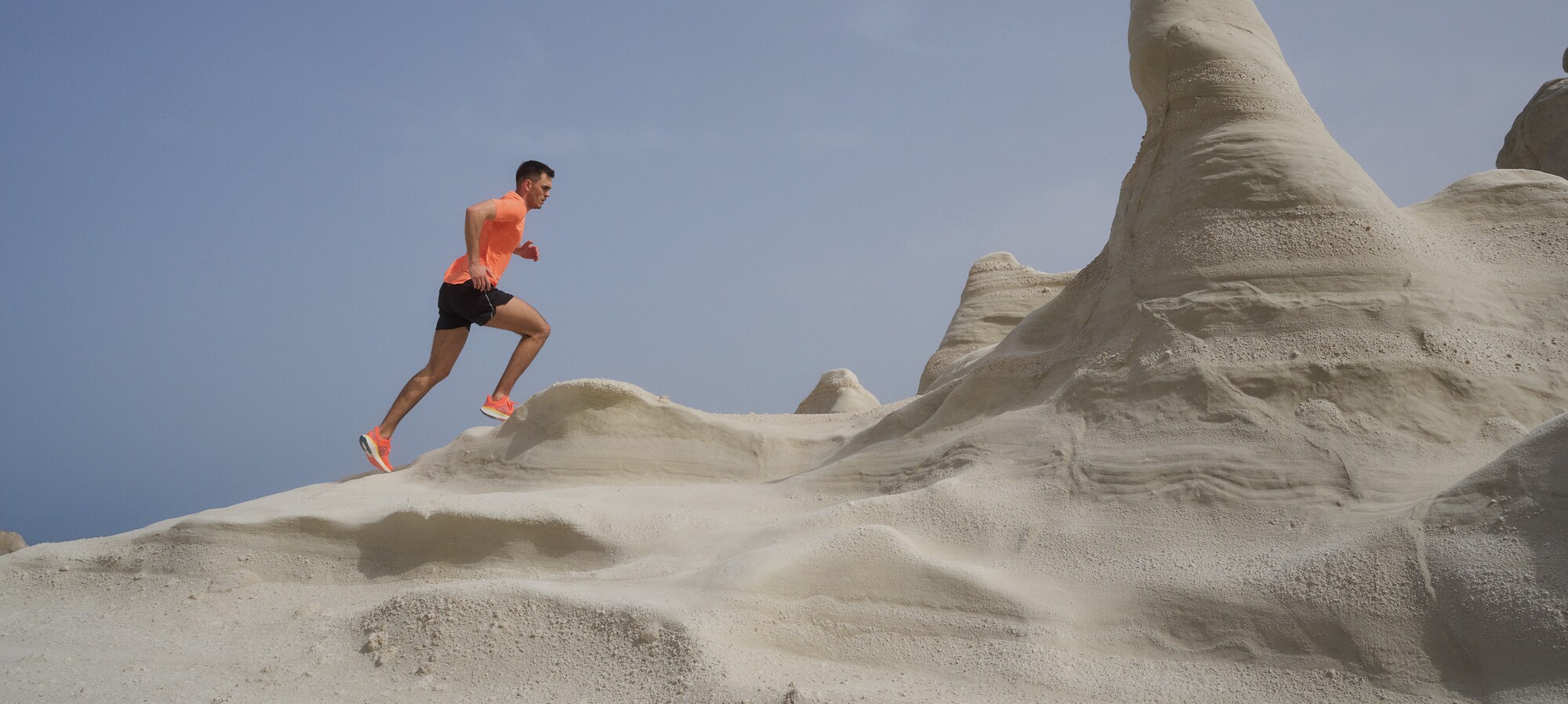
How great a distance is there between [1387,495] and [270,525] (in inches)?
176

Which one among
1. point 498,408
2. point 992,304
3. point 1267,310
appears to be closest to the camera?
point 1267,310

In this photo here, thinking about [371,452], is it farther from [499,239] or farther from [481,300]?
Answer: [499,239]

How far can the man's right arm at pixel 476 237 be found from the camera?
543cm

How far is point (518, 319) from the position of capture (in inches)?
230

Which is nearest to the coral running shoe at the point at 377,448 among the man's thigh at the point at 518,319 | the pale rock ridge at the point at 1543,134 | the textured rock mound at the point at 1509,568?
the man's thigh at the point at 518,319

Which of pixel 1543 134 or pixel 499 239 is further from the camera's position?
pixel 1543 134

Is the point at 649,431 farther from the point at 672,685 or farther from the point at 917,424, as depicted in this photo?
the point at 672,685

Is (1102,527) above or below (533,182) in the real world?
below

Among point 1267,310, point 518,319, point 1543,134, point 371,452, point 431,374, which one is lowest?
point 371,452

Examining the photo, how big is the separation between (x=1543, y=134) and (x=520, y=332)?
37.2 ft

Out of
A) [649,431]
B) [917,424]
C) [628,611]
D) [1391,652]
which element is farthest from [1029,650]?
[649,431]

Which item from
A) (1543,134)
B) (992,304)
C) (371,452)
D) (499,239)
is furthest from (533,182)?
(1543,134)

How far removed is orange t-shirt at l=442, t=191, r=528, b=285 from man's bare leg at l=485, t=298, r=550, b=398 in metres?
0.19

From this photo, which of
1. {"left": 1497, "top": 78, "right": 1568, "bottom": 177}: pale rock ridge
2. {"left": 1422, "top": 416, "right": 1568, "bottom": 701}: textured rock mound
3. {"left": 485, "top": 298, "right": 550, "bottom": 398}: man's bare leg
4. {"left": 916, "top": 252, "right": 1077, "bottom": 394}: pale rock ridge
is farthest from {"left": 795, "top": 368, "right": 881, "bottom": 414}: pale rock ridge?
{"left": 1422, "top": 416, "right": 1568, "bottom": 701}: textured rock mound
